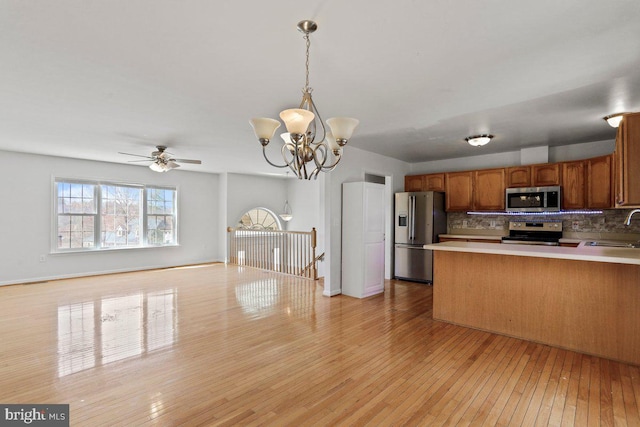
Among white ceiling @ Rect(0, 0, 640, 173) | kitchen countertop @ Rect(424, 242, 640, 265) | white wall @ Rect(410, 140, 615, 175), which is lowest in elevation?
kitchen countertop @ Rect(424, 242, 640, 265)

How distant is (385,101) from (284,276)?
4593 mm

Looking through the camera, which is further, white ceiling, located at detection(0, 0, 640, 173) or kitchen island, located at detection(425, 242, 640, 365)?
kitchen island, located at detection(425, 242, 640, 365)

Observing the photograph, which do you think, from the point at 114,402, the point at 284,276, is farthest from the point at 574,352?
the point at 284,276

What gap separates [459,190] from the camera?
604cm

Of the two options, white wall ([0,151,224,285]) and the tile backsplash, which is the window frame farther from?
the tile backsplash

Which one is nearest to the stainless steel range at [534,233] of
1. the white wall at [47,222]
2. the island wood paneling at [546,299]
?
the island wood paneling at [546,299]

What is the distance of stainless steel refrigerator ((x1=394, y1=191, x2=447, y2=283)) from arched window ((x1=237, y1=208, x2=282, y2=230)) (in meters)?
4.79

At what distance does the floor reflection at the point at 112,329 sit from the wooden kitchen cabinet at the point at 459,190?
17.1 feet

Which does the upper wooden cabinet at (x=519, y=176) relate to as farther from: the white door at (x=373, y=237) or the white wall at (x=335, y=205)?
the white wall at (x=335, y=205)

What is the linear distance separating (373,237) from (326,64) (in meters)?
3.22

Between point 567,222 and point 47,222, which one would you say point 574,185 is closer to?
point 567,222

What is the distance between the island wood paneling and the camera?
2.83 meters

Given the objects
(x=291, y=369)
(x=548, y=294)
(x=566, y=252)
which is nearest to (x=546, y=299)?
(x=548, y=294)

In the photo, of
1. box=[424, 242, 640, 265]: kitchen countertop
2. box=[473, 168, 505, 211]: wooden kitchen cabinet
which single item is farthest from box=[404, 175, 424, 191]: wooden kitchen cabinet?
box=[424, 242, 640, 265]: kitchen countertop
